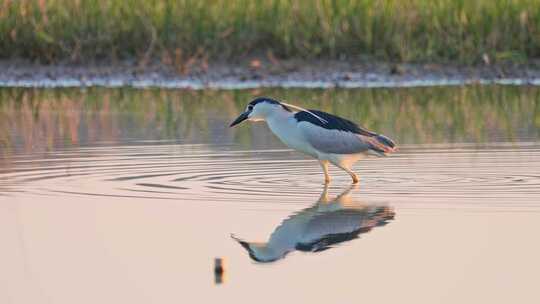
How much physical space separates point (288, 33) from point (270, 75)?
54 cm

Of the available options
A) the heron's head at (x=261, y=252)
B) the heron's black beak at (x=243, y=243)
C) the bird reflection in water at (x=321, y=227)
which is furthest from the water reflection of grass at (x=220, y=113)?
the heron's head at (x=261, y=252)

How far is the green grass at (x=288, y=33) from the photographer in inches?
710

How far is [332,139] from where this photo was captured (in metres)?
11.3

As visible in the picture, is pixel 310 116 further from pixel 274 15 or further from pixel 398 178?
pixel 274 15

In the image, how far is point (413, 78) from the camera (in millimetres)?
17766

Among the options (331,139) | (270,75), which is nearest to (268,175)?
(331,139)

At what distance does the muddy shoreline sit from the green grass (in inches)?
5.6

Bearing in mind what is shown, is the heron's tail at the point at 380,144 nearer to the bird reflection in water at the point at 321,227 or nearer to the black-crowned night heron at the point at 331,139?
the black-crowned night heron at the point at 331,139

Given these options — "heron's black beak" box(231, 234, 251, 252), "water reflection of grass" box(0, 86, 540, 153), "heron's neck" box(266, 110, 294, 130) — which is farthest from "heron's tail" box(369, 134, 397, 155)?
"heron's black beak" box(231, 234, 251, 252)

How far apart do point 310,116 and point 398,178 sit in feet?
3.16

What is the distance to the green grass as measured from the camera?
18031 mm

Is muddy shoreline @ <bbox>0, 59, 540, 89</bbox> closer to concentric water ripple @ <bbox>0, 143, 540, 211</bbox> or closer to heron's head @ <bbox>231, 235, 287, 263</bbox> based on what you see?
concentric water ripple @ <bbox>0, 143, 540, 211</bbox>

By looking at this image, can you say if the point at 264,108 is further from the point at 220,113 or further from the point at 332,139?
the point at 220,113

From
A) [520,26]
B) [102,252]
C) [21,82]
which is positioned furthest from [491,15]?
[102,252]
